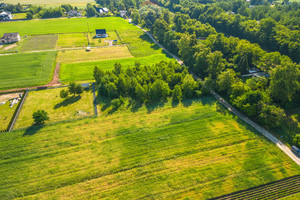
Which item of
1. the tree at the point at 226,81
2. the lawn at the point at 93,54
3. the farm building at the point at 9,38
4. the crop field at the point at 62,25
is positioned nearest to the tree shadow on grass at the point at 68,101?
the lawn at the point at 93,54

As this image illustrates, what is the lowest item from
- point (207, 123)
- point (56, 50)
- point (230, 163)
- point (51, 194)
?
point (51, 194)

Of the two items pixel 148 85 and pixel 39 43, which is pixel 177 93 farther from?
pixel 39 43

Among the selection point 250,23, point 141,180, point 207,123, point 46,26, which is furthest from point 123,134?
point 46,26

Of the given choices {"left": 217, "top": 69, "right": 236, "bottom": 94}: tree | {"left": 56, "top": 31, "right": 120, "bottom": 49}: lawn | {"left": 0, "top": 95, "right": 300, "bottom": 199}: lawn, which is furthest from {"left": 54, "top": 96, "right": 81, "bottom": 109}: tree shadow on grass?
{"left": 56, "top": 31, "right": 120, "bottom": 49}: lawn

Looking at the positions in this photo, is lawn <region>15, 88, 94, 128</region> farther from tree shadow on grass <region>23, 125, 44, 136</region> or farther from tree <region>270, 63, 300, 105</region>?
tree <region>270, 63, 300, 105</region>

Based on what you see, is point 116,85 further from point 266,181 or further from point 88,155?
point 266,181

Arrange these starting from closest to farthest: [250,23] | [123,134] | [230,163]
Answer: [230,163]
[123,134]
[250,23]
